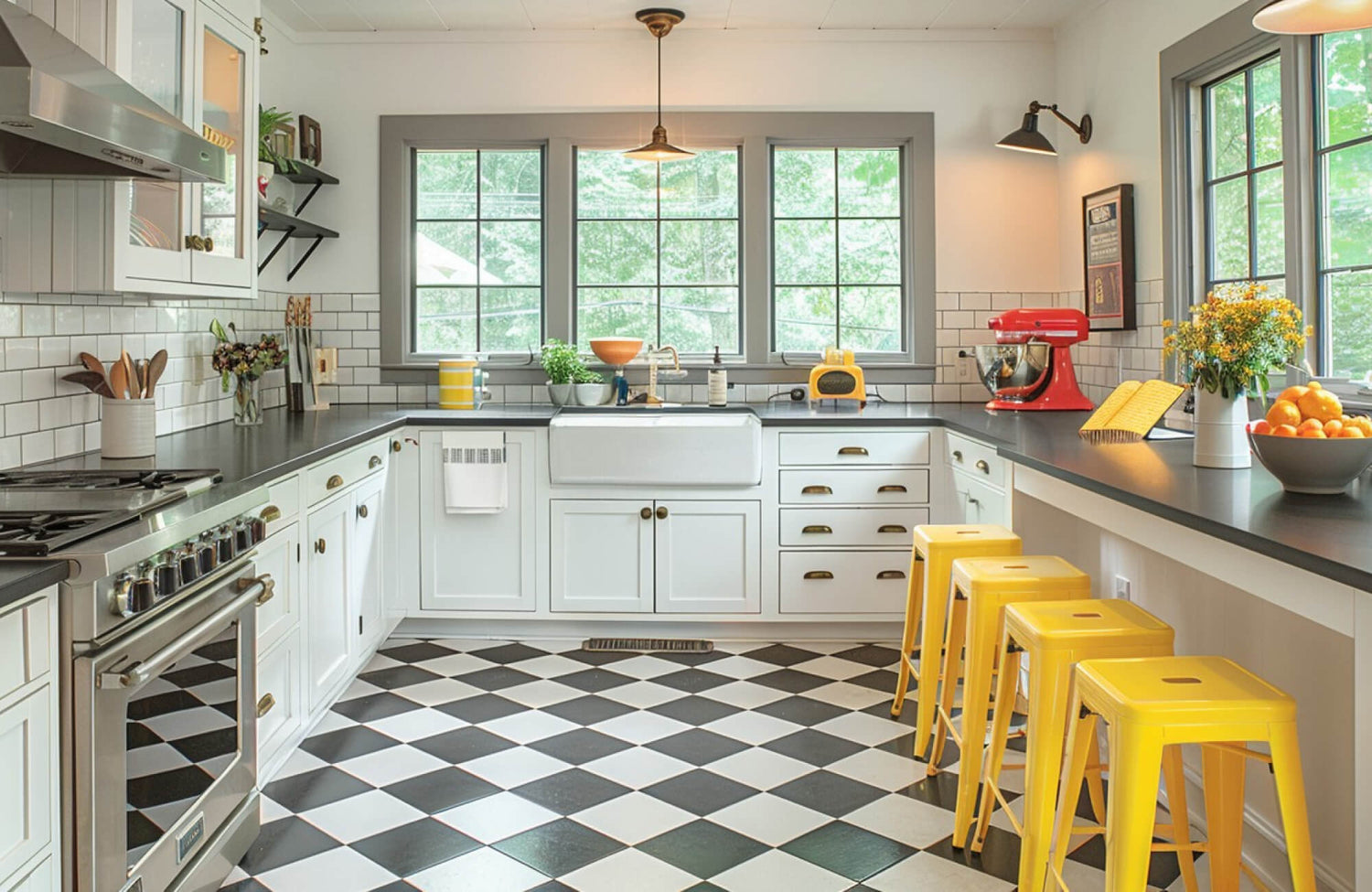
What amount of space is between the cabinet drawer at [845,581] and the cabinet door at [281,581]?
1962mm

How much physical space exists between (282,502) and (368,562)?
3.44ft

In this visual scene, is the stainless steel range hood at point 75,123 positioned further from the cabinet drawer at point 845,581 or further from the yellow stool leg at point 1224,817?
the cabinet drawer at point 845,581

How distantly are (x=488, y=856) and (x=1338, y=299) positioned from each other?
9.01 ft

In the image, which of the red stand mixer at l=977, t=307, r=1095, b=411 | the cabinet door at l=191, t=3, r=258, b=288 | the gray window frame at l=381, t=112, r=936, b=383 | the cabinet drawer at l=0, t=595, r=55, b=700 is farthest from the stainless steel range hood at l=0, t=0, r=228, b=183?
the red stand mixer at l=977, t=307, r=1095, b=411

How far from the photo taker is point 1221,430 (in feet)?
8.96

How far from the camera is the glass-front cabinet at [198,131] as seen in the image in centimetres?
279

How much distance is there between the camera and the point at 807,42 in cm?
508

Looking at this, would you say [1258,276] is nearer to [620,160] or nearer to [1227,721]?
[1227,721]

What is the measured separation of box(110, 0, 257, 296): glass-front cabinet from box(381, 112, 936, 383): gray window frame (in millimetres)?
1519

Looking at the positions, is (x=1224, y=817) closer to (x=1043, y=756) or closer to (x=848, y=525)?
(x=1043, y=756)

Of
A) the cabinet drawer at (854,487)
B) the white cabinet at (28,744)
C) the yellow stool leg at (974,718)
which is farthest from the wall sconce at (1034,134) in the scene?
the white cabinet at (28,744)

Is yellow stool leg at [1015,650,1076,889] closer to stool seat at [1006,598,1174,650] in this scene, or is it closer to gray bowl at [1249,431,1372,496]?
stool seat at [1006,598,1174,650]

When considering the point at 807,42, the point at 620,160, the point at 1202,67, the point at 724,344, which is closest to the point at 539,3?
the point at 620,160

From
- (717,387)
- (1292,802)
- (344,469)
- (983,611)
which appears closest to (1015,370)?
(717,387)
